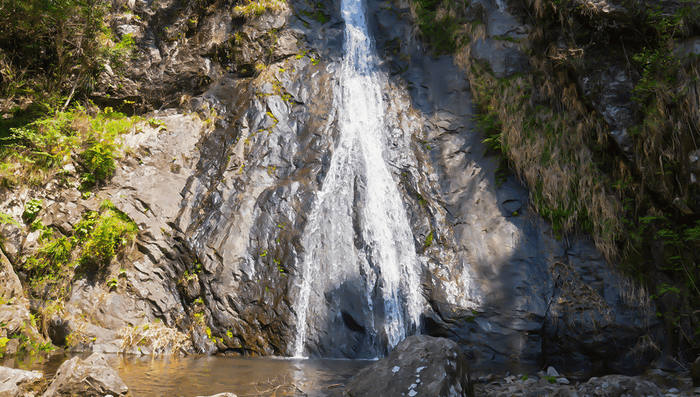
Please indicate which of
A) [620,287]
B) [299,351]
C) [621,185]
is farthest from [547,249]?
[299,351]

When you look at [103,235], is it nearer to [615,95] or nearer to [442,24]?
[615,95]

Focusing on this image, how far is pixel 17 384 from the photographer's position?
3627 mm

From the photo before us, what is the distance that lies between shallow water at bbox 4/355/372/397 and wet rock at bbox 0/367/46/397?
0.76 metres

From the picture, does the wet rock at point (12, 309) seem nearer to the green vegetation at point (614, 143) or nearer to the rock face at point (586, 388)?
the rock face at point (586, 388)

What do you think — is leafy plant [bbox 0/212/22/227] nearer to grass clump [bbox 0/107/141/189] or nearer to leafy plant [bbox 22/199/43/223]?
leafy plant [bbox 22/199/43/223]

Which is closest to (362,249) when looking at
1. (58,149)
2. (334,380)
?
(334,380)

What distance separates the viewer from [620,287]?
6.66 meters

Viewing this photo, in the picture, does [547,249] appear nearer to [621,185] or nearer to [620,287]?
[620,287]

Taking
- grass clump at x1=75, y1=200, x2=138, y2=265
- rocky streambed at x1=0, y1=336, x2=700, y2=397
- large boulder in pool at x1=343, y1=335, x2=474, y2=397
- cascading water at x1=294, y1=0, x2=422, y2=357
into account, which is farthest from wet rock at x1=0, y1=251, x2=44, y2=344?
large boulder in pool at x1=343, y1=335, x2=474, y2=397

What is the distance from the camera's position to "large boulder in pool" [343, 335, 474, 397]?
3.66 metres

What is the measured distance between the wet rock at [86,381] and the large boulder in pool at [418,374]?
2.35m

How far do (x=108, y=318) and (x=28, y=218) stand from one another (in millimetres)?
2623

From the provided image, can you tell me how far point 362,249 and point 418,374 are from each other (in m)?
3.93

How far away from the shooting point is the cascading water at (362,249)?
6762 millimetres
